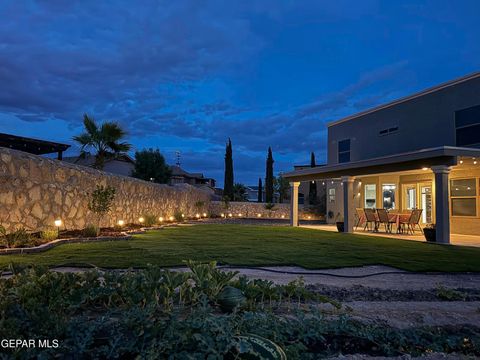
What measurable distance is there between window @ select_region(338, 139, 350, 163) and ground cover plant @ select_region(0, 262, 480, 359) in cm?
1699

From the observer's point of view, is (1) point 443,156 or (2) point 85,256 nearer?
(2) point 85,256

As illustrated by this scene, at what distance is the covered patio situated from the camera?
34.4ft

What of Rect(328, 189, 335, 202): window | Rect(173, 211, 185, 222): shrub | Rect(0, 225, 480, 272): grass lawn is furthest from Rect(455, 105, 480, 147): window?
Rect(173, 211, 185, 222): shrub

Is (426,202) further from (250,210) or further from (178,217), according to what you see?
(250,210)

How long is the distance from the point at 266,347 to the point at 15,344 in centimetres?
137

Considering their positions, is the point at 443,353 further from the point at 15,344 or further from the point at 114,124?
the point at 114,124

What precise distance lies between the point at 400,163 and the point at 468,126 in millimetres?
3199

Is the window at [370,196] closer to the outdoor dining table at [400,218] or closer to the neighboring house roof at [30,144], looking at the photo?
the outdoor dining table at [400,218]

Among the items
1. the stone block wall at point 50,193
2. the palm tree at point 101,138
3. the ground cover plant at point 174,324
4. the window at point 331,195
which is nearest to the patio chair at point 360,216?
the window at point 331,195

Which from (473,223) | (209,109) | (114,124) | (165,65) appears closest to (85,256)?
(114,124)

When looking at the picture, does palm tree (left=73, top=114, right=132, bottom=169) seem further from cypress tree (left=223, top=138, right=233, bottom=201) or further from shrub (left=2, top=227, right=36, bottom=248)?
cypress tree (left=223, top=138, right=233, bottom=201)

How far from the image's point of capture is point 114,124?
1446cm

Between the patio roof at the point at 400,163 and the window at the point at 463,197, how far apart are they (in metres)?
3.34

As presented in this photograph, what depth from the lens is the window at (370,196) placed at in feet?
59.4
